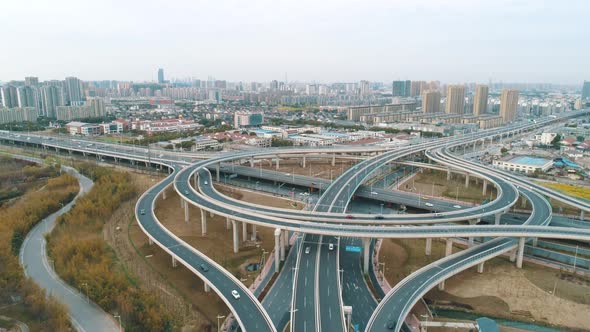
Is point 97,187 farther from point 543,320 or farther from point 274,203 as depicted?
point 543,320

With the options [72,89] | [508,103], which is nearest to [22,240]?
[72,89]

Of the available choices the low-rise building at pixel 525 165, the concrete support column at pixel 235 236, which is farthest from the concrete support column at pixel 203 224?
the low-rise building at pixel 525 165

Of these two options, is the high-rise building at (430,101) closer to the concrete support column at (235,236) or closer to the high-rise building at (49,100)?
the high-rise building at (49,100)

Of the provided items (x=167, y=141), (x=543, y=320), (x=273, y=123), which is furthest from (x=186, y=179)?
(x=273, y=123)

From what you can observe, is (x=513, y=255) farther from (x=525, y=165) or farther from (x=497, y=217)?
(x=525, y=165)

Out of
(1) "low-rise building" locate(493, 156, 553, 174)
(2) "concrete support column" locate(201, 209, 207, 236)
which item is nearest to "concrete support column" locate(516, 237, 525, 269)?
(2) "concrete support column" locate(201, 209, 207, 236)

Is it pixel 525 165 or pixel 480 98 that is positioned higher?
pixel 480 98

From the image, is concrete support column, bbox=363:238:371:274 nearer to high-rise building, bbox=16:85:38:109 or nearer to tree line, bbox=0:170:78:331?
tree line, bbox=0:170:78:331
